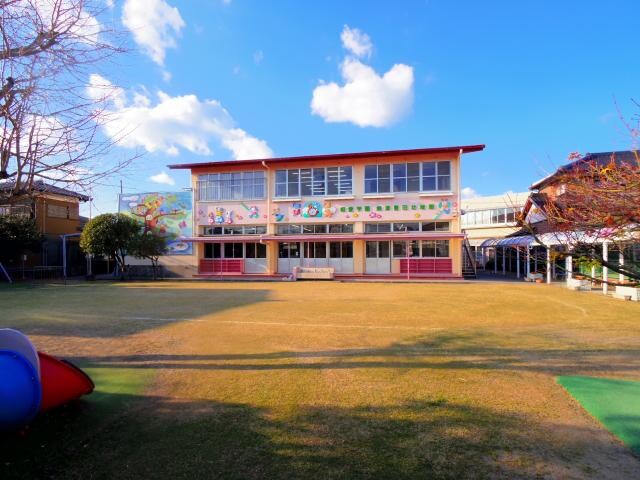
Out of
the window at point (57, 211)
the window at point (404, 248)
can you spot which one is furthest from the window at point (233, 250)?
the window at point (57, 211)

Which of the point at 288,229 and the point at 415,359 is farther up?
the point at 288,229

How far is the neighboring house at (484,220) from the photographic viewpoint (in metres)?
35.8

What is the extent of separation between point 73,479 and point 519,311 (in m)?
10.1

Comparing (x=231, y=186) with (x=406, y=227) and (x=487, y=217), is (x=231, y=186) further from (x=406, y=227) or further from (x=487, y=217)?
(x=487, y=217)

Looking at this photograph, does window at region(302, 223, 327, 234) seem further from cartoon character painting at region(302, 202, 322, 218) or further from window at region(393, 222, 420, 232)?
window at region(393, 222, 420, 232)

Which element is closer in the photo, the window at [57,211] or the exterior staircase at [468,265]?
the exterior staircase at [468,265]

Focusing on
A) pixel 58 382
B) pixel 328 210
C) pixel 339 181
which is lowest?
pixel 58 382

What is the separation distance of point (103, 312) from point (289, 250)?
47.5ft

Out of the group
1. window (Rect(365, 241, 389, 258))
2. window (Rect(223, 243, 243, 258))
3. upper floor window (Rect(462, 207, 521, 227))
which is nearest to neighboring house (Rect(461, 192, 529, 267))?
upper floor window (Rect(462, 207, 521, 227))

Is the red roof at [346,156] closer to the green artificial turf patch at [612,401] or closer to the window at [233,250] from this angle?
the window at [233,250]

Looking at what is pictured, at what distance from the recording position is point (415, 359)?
5.34 m

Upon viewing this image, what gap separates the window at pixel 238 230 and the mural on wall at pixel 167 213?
4.31ft

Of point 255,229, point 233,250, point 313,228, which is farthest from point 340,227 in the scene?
point 233,250

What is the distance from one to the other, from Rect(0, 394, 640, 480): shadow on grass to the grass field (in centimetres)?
2
